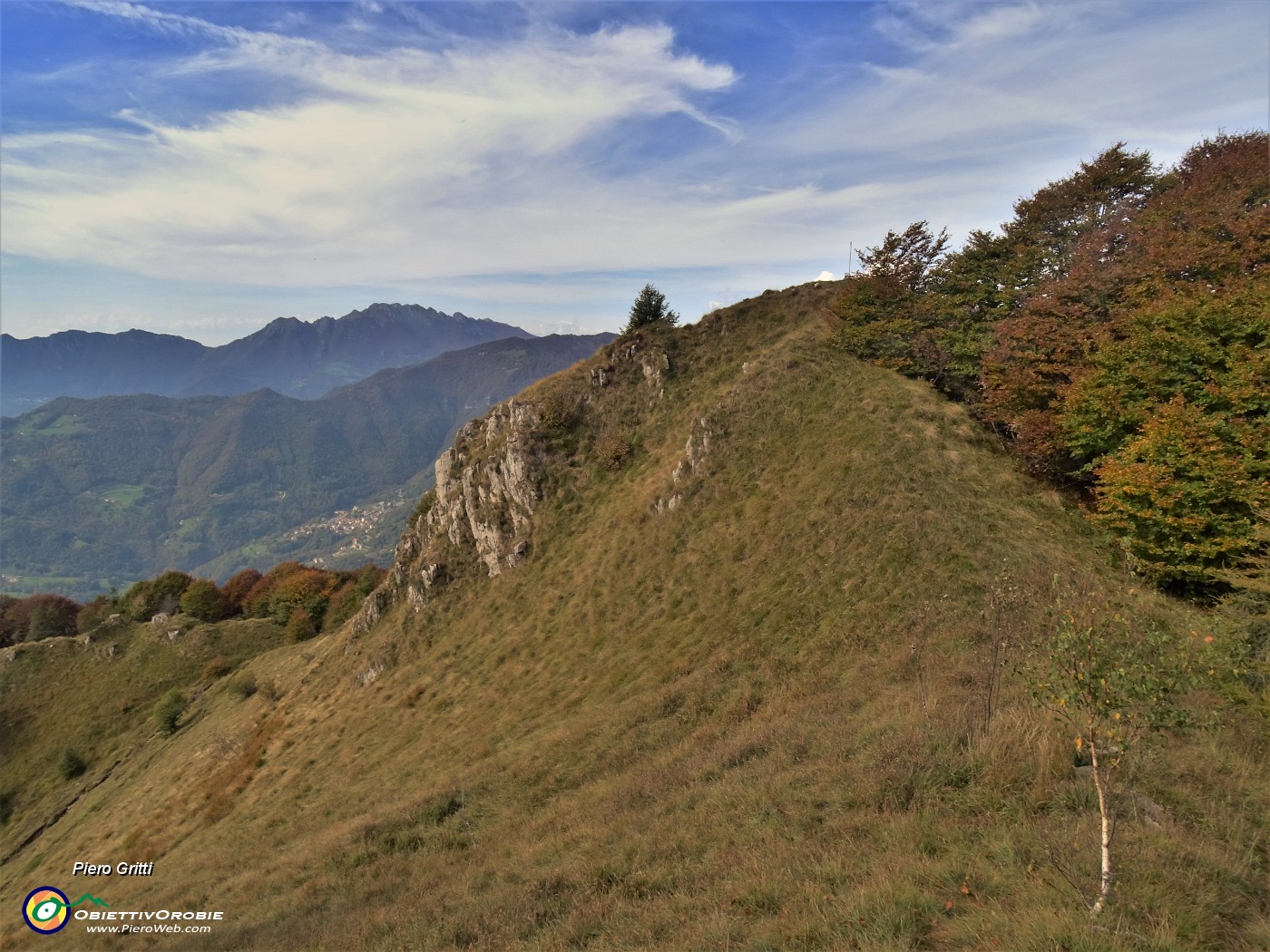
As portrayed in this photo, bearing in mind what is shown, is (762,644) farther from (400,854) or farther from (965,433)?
(965,433)

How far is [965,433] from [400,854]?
30586 mm

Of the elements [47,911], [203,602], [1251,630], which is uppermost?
[1251,630]

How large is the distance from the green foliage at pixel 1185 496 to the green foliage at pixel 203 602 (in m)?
105

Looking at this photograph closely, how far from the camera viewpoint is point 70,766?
51625 millimetres

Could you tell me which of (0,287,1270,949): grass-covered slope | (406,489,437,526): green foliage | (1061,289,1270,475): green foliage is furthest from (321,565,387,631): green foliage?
(1061,289,1270,475): green foliage

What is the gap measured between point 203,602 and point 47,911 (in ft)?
257

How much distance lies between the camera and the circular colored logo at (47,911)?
18.7 metres

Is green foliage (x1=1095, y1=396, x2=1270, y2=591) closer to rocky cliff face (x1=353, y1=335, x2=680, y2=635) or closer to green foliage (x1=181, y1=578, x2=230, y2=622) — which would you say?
rocky cliff face (x1=353, y1=335, x2=680, y2=635)

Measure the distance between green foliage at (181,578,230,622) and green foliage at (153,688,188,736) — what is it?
112 ft

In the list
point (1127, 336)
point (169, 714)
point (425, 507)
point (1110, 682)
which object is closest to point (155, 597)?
point (169, 714)

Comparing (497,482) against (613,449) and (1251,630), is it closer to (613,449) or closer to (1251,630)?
(613,449)

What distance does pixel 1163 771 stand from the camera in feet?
31.6

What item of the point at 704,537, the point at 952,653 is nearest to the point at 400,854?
the point at 952,653

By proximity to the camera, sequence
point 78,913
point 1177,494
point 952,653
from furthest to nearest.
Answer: point 78,913
point 1177,494
point 952,653
